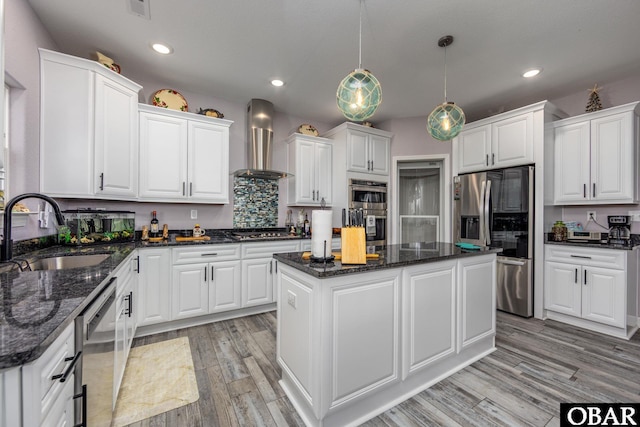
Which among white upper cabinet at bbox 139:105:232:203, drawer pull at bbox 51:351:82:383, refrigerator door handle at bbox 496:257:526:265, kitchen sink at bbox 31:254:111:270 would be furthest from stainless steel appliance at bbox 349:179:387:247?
drawer pull at bbox 51:351:82:383

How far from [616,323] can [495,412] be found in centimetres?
214

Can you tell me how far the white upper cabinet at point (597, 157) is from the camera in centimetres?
286

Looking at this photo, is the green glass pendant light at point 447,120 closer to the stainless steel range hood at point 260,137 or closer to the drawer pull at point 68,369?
the stainless steel range hood at point 260,137

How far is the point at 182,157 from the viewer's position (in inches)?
124

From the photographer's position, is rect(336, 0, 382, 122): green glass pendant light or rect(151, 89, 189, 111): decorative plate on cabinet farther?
rect(151, 89, 189, 111): decorative plate on cabinet

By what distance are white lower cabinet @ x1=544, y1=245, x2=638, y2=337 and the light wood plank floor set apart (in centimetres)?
21

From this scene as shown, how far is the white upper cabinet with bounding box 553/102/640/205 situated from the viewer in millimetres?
2855

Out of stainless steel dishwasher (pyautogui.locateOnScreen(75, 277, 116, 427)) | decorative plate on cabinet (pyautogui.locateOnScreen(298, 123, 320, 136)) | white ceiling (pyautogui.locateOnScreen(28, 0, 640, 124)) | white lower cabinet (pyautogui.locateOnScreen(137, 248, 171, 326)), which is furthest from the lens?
decorative plate on cabinet (pyautogui.locateOnScreen(298, 123, 320, 136))

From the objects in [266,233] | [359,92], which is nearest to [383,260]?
[359,92]

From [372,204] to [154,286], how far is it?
2985 mm

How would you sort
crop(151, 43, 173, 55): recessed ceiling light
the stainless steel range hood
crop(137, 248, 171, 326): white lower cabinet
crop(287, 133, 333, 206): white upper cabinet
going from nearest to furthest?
crop(151, 43, 173, 55): recessed ceiling light
crop(137, 248, 171, 326): white lower cabinet
the stainless steel range hood
crop(287, 133, 333, 206): white upper cabinet

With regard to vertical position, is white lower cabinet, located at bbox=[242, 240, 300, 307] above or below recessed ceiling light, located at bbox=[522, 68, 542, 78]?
below

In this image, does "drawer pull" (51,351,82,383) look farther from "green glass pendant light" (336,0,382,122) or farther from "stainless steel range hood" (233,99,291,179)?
"stainless steel range hood" (233,99,291,179)

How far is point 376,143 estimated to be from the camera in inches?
170
